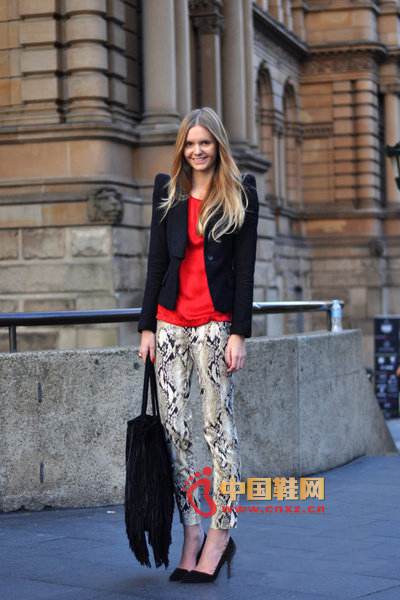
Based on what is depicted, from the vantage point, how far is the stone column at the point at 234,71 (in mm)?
25531

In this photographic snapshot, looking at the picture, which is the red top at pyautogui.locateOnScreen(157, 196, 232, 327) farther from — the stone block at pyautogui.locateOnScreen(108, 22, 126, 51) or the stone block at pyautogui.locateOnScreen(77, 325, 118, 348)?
the stone block at pyautogui.locateOnScreen(108, 22, 126, 51)

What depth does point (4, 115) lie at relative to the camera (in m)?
19.5

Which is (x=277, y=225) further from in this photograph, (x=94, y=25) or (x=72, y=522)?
(x=72, y=522)

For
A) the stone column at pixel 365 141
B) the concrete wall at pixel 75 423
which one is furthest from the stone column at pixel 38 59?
the stone column at pixel 365 141

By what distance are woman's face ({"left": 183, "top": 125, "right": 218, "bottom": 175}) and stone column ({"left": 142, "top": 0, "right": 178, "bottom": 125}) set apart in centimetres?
1558

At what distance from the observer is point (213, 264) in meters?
5.27

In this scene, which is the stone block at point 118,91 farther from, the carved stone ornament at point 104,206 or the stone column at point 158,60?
the carved stone ornament at point 104,206

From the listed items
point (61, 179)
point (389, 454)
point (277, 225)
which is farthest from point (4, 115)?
point (277, 225)

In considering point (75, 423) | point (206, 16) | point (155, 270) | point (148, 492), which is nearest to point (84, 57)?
point (206, 16)

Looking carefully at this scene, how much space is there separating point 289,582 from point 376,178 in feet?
122

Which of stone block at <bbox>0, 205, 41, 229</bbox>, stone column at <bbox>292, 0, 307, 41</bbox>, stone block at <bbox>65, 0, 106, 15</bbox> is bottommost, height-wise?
stone block at <bbox>0, 205, 41, 229</bbox>

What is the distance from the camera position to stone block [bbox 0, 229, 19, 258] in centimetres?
1928

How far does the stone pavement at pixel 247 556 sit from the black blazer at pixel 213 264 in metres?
1.09

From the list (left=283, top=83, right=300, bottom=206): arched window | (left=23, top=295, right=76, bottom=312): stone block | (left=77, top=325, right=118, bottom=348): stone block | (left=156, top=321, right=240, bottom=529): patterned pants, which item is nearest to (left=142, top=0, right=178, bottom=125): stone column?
(left=23, top=295, right=76, bottom=312): stone block
